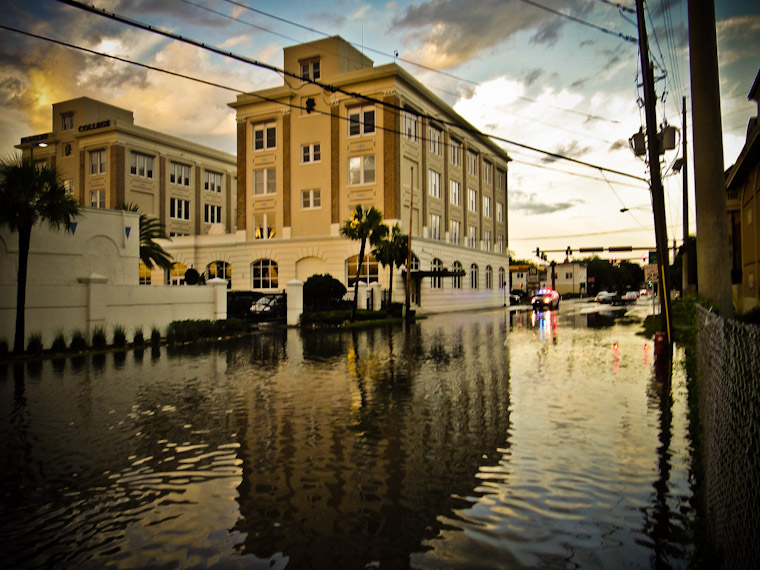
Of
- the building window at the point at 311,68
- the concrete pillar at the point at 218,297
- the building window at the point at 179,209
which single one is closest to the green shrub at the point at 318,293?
the concrete pillar at the point at 218,297

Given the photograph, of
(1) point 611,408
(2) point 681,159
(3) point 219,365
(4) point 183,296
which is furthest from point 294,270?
(1) point 611,408

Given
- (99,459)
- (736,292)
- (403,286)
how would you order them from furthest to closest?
(403,286) → (736,292) → (99,459)

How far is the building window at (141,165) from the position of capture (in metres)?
60.9

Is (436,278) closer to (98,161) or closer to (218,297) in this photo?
(218,297)

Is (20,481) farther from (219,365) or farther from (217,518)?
(219,365)


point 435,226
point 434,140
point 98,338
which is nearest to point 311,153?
point 434,140

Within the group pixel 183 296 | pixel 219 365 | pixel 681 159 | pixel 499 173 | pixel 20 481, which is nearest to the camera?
pixel 20 481

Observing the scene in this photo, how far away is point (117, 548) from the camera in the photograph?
4.54 metres

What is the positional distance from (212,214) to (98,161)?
12815mm

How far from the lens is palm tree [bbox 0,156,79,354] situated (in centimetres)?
1750

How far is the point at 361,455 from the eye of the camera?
7004 mm

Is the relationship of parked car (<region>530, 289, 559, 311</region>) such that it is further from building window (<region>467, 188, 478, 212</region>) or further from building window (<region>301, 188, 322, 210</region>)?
building window (<region>301, 188, 322, 210</region>)

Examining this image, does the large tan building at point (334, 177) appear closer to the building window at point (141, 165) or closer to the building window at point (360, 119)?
the building window at point (360, 119)

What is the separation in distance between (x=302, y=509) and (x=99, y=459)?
2.97m
